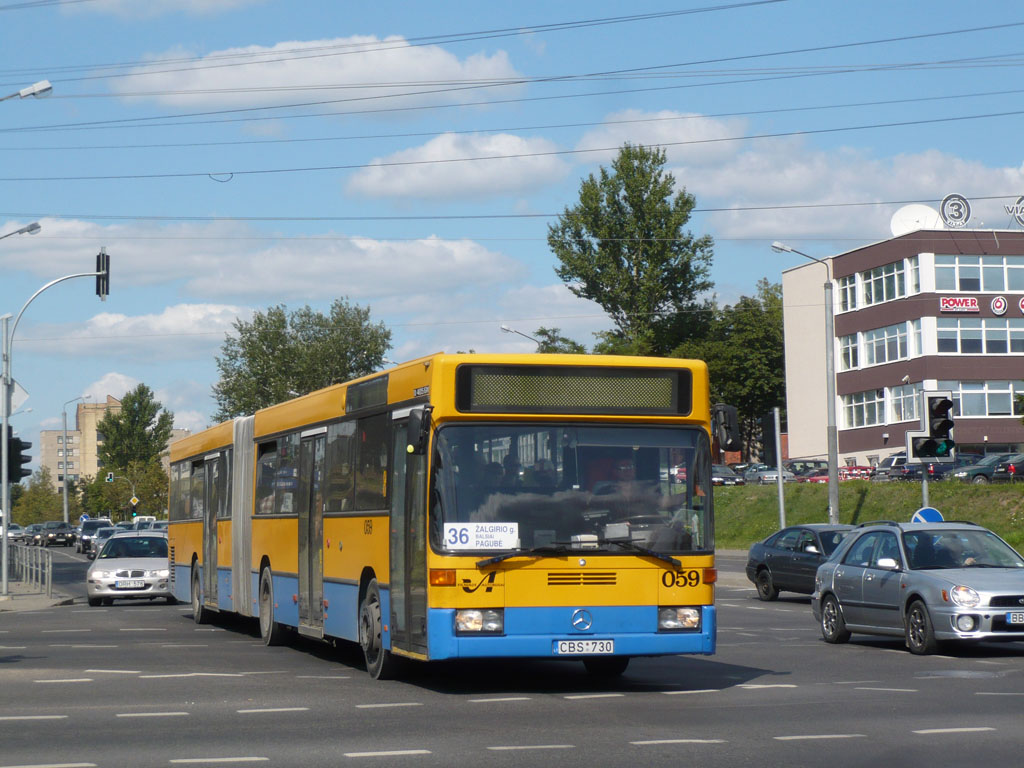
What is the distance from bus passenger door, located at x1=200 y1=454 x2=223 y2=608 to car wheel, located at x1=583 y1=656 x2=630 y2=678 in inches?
378

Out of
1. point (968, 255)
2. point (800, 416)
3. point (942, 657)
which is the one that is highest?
point (968, 255)

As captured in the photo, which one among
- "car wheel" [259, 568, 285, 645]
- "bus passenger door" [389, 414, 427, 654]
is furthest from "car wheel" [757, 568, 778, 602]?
"bus passenger door" [389, 414, 427, 654]

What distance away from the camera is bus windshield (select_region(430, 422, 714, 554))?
42.0ft

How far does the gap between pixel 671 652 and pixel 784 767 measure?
165 inches

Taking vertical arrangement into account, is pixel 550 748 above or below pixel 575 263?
below

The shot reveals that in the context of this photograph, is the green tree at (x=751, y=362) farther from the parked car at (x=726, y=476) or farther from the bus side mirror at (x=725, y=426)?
the bus side mirror at (x=725, y=426)

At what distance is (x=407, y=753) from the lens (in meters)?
9.63

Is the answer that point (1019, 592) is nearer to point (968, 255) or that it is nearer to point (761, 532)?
point (761, 532)

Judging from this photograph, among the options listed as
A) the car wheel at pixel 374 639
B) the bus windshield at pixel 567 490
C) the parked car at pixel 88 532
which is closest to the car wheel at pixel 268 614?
the car wheel at pixel 374 639

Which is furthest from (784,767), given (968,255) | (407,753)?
(968,255)

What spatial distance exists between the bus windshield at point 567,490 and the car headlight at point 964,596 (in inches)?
177

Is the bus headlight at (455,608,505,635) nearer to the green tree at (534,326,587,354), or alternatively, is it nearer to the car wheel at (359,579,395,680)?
the car wheel at (359,579,395,680)

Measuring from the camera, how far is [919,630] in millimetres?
17125

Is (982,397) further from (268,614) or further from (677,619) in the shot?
(677,619)
